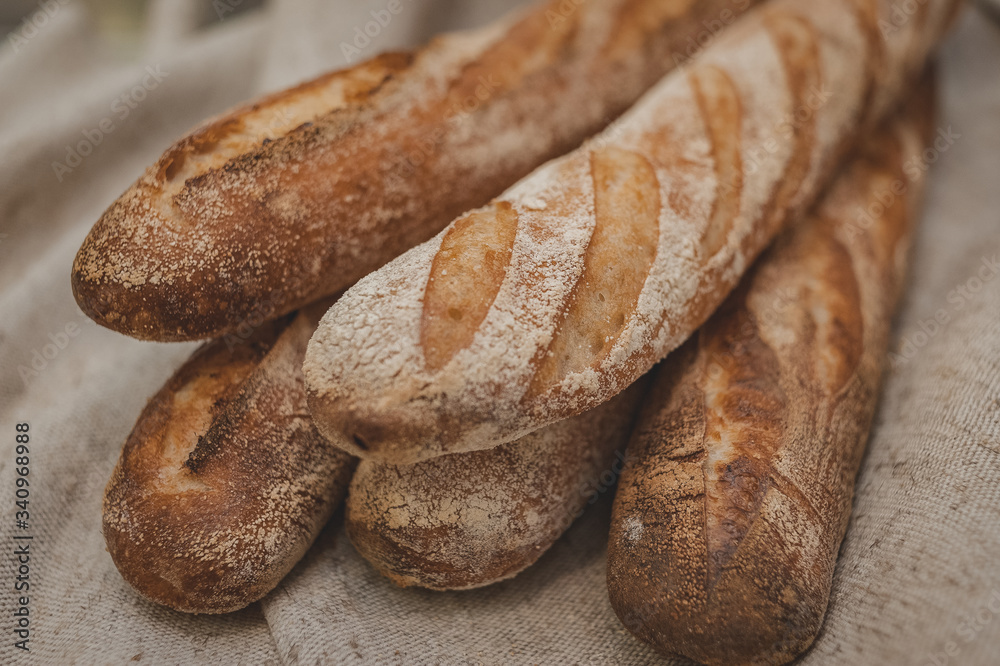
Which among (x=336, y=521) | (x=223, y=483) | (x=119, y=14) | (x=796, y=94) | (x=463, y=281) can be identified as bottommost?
(x=336, y=521)

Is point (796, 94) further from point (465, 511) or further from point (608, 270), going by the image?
point (465, 511)

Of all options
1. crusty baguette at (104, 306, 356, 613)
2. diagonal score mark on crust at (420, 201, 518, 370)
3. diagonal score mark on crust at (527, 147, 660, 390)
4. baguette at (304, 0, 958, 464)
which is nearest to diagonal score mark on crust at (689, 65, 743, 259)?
baguette at (304, 0, 958, 464)

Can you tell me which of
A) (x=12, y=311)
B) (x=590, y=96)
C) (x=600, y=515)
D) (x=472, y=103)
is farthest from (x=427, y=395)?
(x=12, y=311)

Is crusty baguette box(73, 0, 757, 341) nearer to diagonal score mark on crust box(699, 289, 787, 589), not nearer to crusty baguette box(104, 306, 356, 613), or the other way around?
crusty baguette box(104, 306, 356, 613)

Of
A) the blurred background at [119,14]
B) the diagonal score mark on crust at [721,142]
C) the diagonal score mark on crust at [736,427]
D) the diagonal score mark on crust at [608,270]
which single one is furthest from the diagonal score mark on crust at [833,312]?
the blurred background at [119,14]

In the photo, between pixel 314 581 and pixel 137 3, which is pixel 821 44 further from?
pixel 137 3

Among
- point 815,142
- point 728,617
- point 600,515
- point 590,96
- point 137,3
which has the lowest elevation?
point 600,515

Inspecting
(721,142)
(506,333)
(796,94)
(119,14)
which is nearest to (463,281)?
(506,333)
